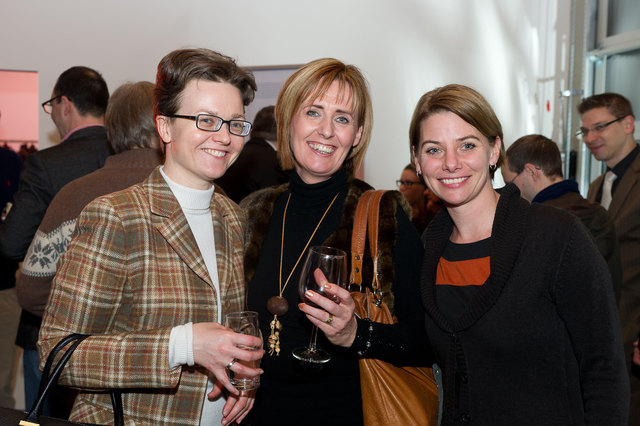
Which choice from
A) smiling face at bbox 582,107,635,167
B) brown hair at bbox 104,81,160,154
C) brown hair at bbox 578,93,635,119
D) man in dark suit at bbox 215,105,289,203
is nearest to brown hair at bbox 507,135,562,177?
smiling face at bbox 582,107,635,167

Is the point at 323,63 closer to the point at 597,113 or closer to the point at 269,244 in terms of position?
the point at 269,244

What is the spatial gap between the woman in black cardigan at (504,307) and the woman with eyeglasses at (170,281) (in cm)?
41

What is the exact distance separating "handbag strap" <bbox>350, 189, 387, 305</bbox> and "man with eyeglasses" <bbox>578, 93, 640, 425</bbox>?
247cm

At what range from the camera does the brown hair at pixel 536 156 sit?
11.7ft

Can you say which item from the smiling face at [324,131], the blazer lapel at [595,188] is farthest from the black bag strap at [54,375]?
the blazer lapel at [595,188]

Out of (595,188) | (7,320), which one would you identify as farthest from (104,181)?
(595,188)

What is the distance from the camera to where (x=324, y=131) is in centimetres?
199

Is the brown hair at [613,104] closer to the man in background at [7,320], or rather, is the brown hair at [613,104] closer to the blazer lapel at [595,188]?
the blazer lapel at [595,188]

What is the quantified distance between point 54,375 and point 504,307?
1183 millimetres

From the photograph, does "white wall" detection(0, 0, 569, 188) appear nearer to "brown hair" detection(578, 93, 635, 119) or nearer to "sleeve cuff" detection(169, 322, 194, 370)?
"brown hair" detection(578, 93, 635, 119)

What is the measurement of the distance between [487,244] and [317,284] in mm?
578

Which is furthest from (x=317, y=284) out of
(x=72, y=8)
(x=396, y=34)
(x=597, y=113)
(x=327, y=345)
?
(x=72, y=8)

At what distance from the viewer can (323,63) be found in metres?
2.01

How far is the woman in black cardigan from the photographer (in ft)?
5.08
